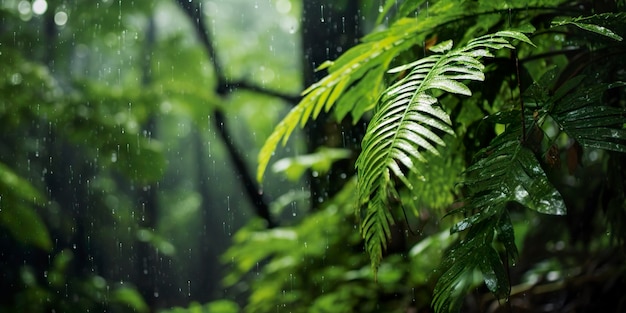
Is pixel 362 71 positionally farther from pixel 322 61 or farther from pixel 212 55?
→ pixel 212 55

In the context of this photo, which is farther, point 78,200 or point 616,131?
point 78,200

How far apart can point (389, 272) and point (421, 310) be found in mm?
200

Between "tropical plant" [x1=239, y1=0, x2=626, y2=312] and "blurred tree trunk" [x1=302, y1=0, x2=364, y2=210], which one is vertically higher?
"tropical plant" [x1=239, y1=0, x2=626, y2=312]

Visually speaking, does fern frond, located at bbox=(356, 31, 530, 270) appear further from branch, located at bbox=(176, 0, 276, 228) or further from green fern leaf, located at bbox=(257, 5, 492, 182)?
branch, located at bbox=(176, 0, 276, 228)

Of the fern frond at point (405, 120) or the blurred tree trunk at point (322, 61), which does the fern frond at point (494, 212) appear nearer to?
the fern frond at point (405, 120)

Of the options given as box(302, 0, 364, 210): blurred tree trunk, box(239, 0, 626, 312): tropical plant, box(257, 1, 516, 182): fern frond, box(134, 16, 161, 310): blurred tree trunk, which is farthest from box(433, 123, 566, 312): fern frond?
box(134, 16, 161, 310): blurred tree trunk

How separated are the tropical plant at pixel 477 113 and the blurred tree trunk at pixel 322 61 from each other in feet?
4.33

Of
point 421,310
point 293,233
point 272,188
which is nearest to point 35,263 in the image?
point 293,233

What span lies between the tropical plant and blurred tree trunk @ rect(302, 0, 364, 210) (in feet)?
4.33

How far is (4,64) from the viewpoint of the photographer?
150 inches

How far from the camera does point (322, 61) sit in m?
3.62

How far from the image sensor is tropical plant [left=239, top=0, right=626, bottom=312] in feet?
3.00

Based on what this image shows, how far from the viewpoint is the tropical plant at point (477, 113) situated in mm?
915

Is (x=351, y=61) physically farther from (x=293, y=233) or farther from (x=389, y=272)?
(x=293, y=233)
